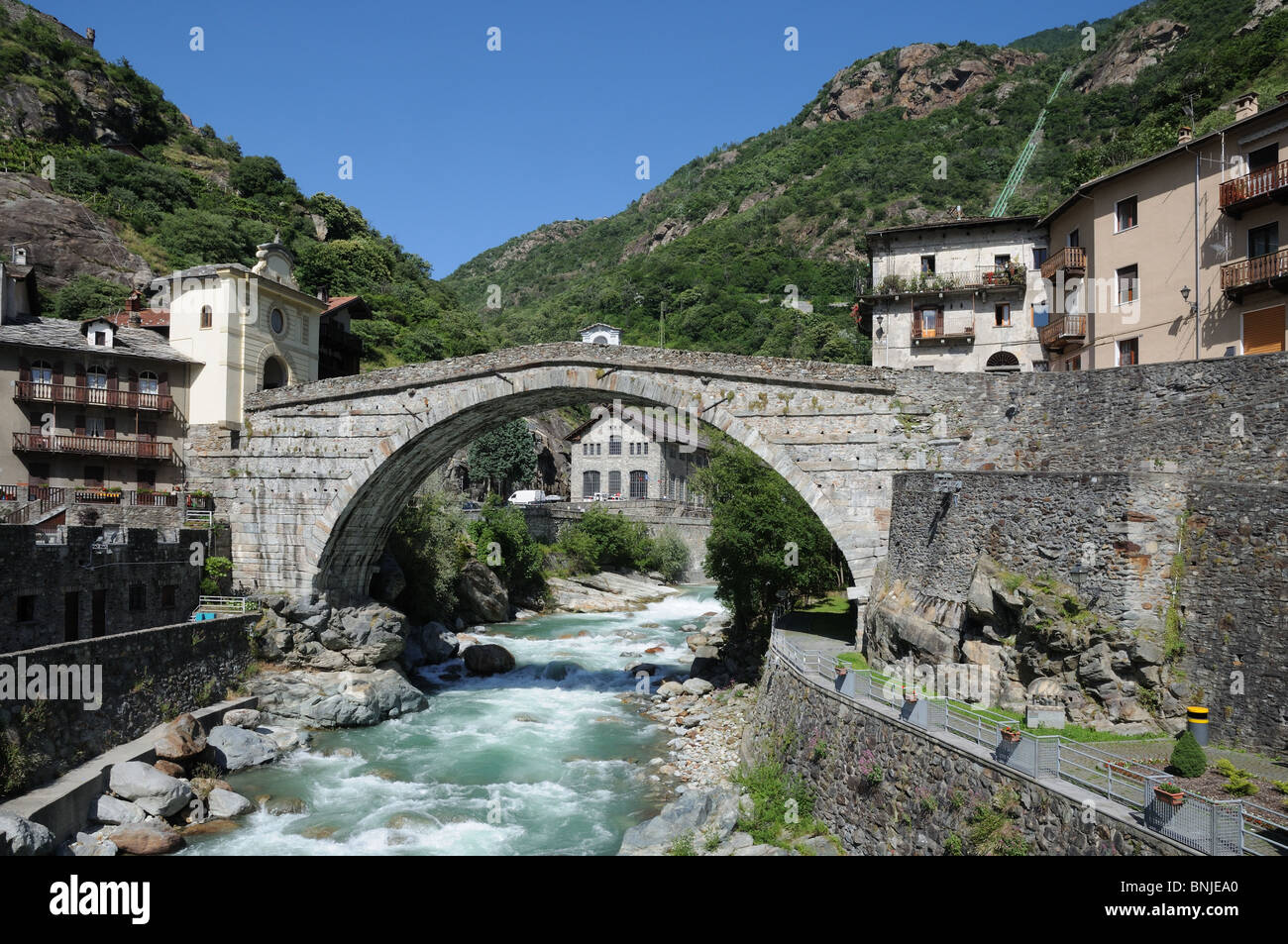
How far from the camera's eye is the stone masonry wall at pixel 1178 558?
10477 mm

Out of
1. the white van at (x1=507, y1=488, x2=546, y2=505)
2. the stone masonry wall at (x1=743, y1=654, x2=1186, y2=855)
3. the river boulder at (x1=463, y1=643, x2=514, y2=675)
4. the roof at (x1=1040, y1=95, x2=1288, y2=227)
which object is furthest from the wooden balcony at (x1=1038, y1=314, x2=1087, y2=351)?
the white van at (x1=507, y1=488, x2=546, y2=505)

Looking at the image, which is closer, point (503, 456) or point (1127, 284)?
point (1127, 284)

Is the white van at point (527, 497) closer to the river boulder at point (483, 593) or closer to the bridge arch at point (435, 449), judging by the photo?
the river boulder at point (483, 593)

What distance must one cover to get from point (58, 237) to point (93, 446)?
26.9 m

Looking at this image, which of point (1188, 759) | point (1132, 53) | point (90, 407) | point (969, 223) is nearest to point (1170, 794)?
point (1188, 759)

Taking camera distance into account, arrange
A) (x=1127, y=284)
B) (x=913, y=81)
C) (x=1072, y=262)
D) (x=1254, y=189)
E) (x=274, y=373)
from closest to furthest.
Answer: (x=1254, y=189), (x=1127, y=284), (x=1072, y=262), (x=274, y=373), (x=913, y=81)

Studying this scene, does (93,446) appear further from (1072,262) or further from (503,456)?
(503,456)

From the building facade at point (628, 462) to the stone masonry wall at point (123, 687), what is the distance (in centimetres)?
3784

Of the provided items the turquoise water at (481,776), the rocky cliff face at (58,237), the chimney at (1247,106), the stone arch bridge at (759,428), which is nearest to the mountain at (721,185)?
the rocky cliff face at (58,237)

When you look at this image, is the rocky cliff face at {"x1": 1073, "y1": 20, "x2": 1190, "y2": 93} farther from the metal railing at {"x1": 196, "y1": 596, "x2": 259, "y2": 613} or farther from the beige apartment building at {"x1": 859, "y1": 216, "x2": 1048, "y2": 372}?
the metal railing at {"x1": 196, "y1": 596, "x2": 259, "y2": 613}

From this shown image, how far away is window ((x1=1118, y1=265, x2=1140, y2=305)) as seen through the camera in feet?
73.9

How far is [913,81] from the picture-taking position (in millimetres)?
95250

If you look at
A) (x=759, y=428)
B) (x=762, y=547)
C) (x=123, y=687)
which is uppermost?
(x=759, y=428)
